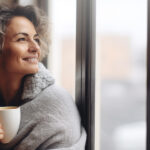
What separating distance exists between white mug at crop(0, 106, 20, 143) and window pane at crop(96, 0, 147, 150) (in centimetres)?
28

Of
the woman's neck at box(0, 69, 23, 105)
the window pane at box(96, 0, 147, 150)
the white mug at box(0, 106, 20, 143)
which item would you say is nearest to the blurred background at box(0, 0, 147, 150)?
the window pane at box(96, 0, 147, 150)

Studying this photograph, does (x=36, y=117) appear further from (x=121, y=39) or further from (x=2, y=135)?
(x=121, y=39)

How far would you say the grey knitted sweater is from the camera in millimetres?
668

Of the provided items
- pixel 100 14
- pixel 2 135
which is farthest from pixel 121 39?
pixel 2 135

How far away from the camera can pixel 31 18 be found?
2.60ft

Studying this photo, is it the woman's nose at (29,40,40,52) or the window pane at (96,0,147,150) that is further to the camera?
the woman's nose at (29,40,40,52)

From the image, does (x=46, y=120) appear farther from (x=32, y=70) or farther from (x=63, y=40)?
(x=63, y=40)

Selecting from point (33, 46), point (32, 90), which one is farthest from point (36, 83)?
point (33, 46)

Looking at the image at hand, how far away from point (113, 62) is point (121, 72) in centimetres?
5

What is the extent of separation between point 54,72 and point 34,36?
153 mm

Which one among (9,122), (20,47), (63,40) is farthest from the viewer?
(63,40)

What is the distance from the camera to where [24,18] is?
2.56ft

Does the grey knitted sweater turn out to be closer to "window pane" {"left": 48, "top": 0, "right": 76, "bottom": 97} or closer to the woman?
the woman

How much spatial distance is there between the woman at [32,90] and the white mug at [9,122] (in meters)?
0.01
